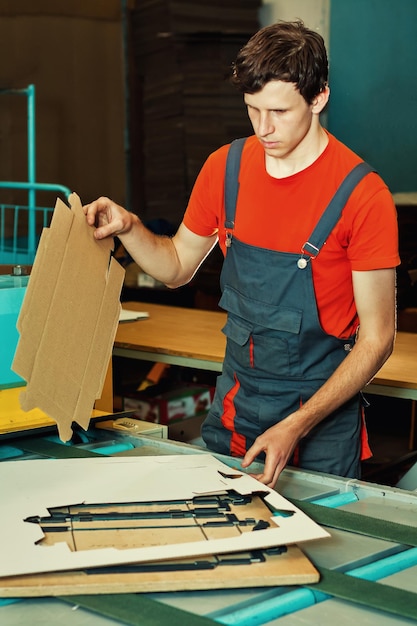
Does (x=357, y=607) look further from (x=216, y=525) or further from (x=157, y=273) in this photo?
(x=157, y=273)

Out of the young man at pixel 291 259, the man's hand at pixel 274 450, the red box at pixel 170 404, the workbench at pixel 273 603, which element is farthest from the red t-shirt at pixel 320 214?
the red box at pixel 170 404

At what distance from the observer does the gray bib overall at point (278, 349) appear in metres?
1.77

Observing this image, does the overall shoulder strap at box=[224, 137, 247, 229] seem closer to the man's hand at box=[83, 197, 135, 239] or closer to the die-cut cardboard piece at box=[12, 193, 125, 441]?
the man's hand at box=[83, 197, 135, 239]

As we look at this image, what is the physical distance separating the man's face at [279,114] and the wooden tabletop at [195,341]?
3.18 ft

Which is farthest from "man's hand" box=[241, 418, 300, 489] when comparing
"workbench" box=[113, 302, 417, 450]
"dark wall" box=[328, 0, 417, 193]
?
"dark wall" box=[328, 0, 417, 193]

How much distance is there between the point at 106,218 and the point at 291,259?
0.40 m

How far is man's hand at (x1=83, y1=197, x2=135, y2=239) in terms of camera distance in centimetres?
150

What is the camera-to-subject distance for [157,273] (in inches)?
76.1

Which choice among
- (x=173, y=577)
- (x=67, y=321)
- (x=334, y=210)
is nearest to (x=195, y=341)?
(x=334, y=210)

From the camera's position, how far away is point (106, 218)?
161 centimetres

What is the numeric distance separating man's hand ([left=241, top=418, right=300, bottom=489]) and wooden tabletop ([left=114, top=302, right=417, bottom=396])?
39.8 inches

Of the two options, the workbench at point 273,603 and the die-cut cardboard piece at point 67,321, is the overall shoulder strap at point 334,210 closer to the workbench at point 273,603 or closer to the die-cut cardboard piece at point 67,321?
the die-cut cardboard piece at point 67,321

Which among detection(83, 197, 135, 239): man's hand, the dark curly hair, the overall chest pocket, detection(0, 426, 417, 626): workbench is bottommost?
detection(0, 426, 417, 626): workbench

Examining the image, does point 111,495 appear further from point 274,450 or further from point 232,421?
point 232,421
